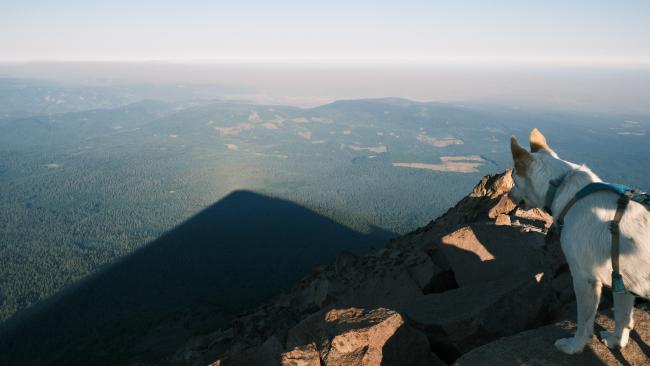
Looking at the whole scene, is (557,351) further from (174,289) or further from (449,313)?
(174,289)

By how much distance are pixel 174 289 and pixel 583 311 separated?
133 m

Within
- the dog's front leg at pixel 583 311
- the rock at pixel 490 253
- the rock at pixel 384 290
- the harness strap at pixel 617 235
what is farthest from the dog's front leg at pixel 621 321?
the rock at pixel 384 290

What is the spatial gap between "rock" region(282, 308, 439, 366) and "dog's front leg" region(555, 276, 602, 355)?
3.30 meters

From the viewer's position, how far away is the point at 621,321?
6.96 metres

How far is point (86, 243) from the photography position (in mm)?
187000

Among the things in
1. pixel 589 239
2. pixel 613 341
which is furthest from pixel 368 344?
pixel 589 239

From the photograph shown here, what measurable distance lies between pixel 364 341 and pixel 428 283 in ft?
30.8

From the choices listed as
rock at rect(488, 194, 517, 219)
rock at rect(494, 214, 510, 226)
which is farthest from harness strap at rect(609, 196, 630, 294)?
rock at rect(488, 194, 517, 219)

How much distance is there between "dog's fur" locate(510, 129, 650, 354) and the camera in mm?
5969

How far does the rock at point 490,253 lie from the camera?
51.0 ft

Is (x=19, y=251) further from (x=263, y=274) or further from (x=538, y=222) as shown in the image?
(x=538, y=222)

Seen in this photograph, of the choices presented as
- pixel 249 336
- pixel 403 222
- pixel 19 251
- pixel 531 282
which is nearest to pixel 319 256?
pixel 403 222

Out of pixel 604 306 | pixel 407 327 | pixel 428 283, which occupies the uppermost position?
pixel 604 306

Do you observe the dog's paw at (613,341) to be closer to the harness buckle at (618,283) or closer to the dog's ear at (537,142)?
the harness buckle at (618,283)
